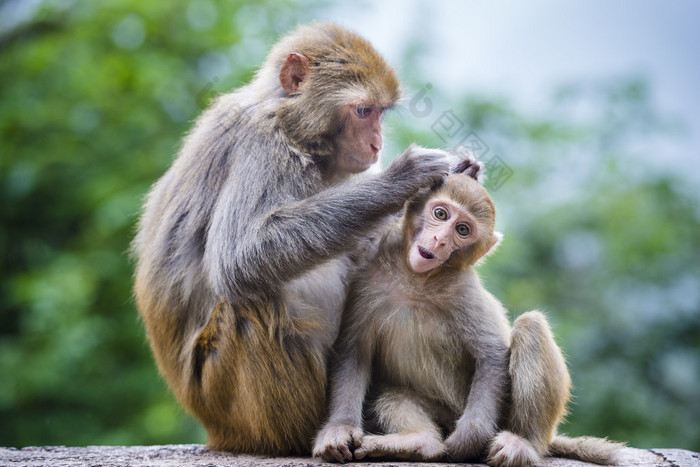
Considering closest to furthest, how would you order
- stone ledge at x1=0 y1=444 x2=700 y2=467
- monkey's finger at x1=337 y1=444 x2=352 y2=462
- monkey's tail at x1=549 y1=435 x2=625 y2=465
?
monkey's finger at x1=337 y1=444 x2=352 y2=462, stone ledge at x1=0 y1=444 x2=700 y2=467, monkey's tail at x1=549 y1=435 x2=625 y2=465

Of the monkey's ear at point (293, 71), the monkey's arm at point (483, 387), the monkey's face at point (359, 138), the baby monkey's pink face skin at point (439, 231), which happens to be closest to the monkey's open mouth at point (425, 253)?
the baby monkey's pink face skin at point (439, 231)

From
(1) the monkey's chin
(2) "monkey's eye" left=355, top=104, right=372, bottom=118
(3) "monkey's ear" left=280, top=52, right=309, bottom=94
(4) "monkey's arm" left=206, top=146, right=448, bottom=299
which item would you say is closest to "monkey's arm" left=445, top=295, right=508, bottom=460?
(1) the monkey's chin

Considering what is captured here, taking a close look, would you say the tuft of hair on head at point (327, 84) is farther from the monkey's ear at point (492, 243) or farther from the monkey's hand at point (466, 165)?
the monkey's ear at point (492, 243)

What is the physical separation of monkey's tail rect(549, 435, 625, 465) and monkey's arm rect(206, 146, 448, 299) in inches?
77.3

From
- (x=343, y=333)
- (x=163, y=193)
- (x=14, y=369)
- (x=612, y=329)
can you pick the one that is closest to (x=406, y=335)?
(x=343, y=333)

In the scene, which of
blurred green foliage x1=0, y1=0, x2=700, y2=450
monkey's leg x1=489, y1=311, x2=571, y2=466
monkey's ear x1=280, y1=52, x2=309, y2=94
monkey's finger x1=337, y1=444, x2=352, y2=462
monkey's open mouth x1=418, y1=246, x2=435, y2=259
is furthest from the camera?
blurred green foliage x1=0, y1=0, x2=700, y2=450

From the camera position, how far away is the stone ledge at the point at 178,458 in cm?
428

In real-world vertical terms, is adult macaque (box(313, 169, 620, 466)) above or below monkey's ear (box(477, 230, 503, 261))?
below

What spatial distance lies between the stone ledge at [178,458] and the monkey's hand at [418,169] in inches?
65.7

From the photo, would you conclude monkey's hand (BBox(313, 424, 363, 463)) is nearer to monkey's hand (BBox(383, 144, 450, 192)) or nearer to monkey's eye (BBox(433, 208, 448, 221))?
monkey's eye (BBox(433, 208, 448, 221))

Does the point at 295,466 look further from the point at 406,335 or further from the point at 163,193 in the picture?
the point at 163,193

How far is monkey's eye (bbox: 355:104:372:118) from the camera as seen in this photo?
4.68 metres

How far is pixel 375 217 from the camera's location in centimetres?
430

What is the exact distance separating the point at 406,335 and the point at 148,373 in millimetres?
→ 5196
